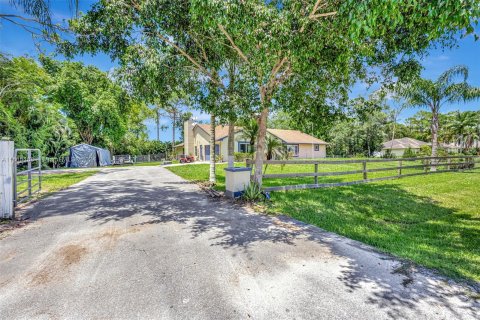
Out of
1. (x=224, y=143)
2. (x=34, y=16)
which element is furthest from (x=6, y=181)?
(x=224, y=143)

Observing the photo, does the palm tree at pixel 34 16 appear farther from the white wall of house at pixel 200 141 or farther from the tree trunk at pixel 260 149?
the white wall of house at pixel 200 141

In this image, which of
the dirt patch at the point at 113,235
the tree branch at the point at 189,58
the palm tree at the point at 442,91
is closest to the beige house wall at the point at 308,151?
the palm tree at the point at 442,91

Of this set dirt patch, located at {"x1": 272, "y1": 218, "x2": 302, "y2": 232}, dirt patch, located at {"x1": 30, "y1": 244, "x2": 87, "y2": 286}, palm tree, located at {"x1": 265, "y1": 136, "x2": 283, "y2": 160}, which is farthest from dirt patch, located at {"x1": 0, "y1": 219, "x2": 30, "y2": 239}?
palm tree, located at {"x1": 265, "y1": 136, "x2": 283, "y2": 160}

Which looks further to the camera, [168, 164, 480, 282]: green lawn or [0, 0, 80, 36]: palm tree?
[0, 0, 80, 36]: palm tree

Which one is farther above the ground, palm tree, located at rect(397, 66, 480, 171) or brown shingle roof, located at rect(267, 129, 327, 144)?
palm tree, located at rect(397, 66, 480, 171)

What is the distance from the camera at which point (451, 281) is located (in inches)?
118

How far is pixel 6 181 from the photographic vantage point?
17.9 feet

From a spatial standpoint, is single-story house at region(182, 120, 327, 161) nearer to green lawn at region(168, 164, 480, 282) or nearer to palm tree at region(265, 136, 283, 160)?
palm tree at region(265, 136, 283, 160)

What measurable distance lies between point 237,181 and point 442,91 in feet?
53.5

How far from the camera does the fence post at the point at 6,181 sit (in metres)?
5.40

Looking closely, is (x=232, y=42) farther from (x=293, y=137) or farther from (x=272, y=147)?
(x=293, y=137)

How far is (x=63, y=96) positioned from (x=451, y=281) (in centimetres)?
3057

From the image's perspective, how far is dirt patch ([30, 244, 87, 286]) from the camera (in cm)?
304

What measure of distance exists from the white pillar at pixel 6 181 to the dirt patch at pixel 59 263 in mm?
2786
